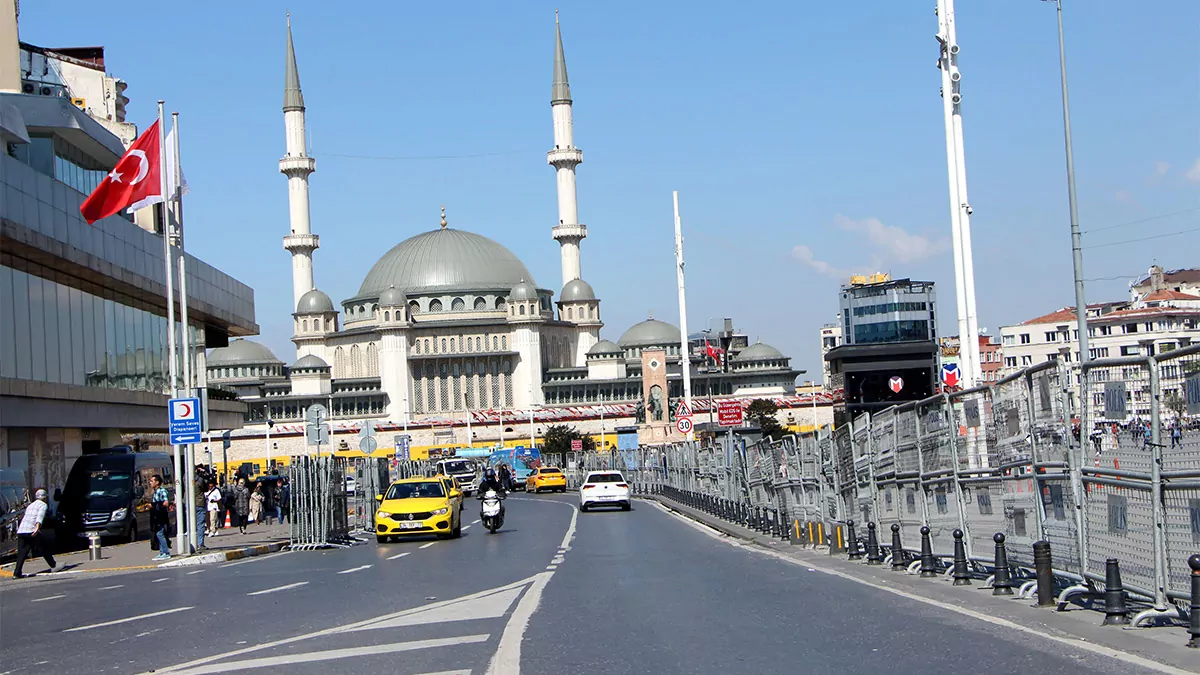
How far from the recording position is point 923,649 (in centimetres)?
979

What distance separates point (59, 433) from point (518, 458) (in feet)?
158

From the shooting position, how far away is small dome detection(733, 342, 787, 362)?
15800cm

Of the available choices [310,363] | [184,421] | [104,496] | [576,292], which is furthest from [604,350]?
[184,421]

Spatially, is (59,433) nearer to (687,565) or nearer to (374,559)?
(374,559)

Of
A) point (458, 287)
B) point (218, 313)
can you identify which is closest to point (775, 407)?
point (458, 287)

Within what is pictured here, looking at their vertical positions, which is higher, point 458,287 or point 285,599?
point 458,287

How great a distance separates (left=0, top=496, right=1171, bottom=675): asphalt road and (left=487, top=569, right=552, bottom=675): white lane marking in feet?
0.07

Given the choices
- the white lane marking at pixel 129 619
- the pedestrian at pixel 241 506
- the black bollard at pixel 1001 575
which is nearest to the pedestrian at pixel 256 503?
the pedestrian at pixel 241 506

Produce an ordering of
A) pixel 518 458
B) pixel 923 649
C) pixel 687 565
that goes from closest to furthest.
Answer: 1. pixel 923 649
2. pixel 687 565
3. pixel 518 458

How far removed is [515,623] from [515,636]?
3.20 feet

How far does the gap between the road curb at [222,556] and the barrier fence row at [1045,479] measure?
11.4 meters

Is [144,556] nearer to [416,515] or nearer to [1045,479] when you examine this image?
[416,515]

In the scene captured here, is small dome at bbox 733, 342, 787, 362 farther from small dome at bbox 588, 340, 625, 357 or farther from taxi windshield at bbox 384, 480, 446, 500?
taxi windshield at bbox 384, 480, 446, 500

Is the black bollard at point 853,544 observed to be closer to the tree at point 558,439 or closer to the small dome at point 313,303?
the tree at point 558,439
